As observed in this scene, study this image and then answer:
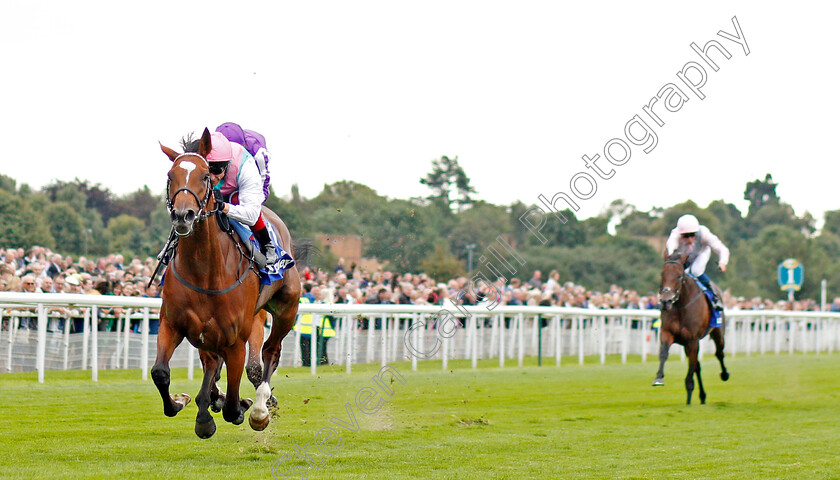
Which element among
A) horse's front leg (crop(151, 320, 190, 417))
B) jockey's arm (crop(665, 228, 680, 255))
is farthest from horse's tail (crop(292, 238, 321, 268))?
jockey's arm (crop(665, 228, 680, 255))

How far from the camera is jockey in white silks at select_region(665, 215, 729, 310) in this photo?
12.2 metres

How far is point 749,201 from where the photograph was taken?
122750 millimetres

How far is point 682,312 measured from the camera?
12.3m

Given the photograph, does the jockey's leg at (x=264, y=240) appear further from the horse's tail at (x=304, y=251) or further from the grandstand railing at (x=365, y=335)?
the grandstand railing at (x=365, y=335)

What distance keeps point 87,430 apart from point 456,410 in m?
3.87

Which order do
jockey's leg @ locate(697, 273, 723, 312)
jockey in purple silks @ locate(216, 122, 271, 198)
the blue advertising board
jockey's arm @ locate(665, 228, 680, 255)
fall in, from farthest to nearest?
the blue advertising board → jockey's leg @ locate(697, 273, 723, 312) → jockey's arm @ locate(665, 228, 680, 255) → jockey in purple silks @ locate(216, 122, 271, 198)

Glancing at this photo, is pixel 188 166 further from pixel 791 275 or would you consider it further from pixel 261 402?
pixel 791 275

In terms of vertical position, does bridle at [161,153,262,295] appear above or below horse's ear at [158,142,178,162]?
below

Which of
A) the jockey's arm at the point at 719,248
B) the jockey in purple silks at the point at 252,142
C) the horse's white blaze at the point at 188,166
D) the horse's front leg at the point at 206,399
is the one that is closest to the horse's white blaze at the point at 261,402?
the horse's front leg at the point at 206,399

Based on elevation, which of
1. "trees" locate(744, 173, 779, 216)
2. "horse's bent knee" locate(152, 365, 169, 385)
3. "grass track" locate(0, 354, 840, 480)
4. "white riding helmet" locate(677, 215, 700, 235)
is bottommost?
"grass track" locate(0, 354, 840, 480)

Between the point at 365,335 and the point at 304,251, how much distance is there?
6.44 meters

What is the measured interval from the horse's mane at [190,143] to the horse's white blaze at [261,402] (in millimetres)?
1709

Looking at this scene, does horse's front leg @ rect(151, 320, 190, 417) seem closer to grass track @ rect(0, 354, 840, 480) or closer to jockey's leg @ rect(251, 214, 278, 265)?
grass track @ rect(0, 354, 840, 480)

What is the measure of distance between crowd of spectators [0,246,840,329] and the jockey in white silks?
13.5 feet
